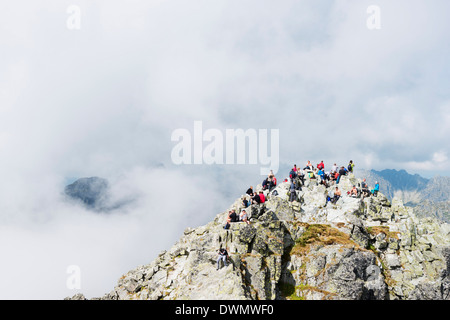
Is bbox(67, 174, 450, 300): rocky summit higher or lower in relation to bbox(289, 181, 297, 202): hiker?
lower

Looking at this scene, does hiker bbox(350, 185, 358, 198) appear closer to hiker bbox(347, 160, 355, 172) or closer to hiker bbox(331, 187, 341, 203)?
hiker bbox(331, 187, 341, 203)

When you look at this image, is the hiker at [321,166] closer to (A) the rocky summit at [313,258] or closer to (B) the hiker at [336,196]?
(A) the rocky summit at [313,258]

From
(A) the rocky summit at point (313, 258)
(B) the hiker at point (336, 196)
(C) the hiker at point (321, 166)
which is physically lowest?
(A) the rocky summit at point (313, 258)

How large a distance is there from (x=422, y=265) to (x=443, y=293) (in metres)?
4.40

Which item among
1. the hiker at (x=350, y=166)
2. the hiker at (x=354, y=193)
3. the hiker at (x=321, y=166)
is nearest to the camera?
the hiker at (x=354, y=193)

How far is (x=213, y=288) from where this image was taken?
29.1 metres

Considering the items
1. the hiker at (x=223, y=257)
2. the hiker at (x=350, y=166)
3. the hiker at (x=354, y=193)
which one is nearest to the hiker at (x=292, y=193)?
the hiker at (x=354, y=193)

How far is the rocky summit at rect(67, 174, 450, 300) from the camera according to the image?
32.8 m

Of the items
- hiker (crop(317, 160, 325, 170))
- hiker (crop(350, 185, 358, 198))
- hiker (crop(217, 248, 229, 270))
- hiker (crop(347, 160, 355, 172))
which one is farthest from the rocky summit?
hiker (crop(347, 160, 355, 172))

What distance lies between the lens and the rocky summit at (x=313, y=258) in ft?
108

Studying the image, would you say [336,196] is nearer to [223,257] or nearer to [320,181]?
[320,181]
